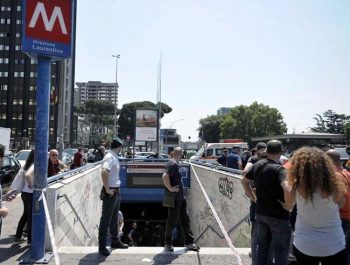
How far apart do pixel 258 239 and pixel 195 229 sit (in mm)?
11226

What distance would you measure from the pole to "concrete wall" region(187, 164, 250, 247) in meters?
4.00

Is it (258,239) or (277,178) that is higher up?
(277,178)

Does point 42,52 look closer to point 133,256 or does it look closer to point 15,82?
point 133,256

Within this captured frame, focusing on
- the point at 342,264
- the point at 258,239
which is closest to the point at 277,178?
the point at 258,239

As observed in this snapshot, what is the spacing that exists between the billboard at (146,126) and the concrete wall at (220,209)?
17013 millimetres

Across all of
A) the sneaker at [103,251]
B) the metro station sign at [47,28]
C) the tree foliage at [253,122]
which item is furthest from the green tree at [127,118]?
the metro station sign at [47,28]

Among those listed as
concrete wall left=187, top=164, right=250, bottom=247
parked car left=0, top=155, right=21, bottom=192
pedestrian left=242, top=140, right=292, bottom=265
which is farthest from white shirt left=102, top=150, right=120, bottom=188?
parked car left=0, top=155, right=21, bottom=192

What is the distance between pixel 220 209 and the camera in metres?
11.8

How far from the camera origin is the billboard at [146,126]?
34.3 m

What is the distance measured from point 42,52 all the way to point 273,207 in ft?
12.8

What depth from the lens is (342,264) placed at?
362 cm

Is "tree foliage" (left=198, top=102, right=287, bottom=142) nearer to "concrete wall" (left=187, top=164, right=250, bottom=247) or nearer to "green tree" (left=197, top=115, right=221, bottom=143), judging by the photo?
"green tree" (left=197, top=115, right=221, bottom=143)

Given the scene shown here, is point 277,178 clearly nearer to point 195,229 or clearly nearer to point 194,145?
point 195,229

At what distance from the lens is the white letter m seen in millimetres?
6281
